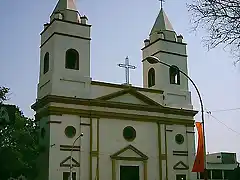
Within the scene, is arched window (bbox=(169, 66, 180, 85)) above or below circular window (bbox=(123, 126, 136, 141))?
above

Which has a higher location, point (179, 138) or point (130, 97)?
point (130, 97)

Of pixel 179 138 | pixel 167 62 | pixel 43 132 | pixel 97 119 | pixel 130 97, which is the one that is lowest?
pixel 179 138

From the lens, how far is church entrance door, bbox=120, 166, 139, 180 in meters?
36.0

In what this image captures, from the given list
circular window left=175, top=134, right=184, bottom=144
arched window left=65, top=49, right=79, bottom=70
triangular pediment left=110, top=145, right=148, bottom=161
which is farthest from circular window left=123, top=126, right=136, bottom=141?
arched window left=65, top=49, right=79, bottom=70

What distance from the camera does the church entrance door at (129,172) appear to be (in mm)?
36000

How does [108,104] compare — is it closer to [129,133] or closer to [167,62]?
[129,133]

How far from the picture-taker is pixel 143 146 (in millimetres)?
37281

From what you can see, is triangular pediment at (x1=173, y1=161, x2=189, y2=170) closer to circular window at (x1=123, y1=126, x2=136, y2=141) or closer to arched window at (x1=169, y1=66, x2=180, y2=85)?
circular window at (x1=123, y1=126, x2=136, y2=141)

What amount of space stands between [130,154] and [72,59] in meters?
9.40

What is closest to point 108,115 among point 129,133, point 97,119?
point 97,119

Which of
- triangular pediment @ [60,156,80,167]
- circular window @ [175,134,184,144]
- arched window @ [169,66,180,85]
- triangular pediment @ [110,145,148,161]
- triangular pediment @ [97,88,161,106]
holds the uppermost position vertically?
arched window @ [169,66,180,85]

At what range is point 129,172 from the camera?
36.3 m

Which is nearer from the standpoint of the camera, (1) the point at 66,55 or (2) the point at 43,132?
(2) the point at 43,132

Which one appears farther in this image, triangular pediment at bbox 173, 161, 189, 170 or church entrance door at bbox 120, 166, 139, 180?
triangular pediment at bbox 173, 161, 189, 170
